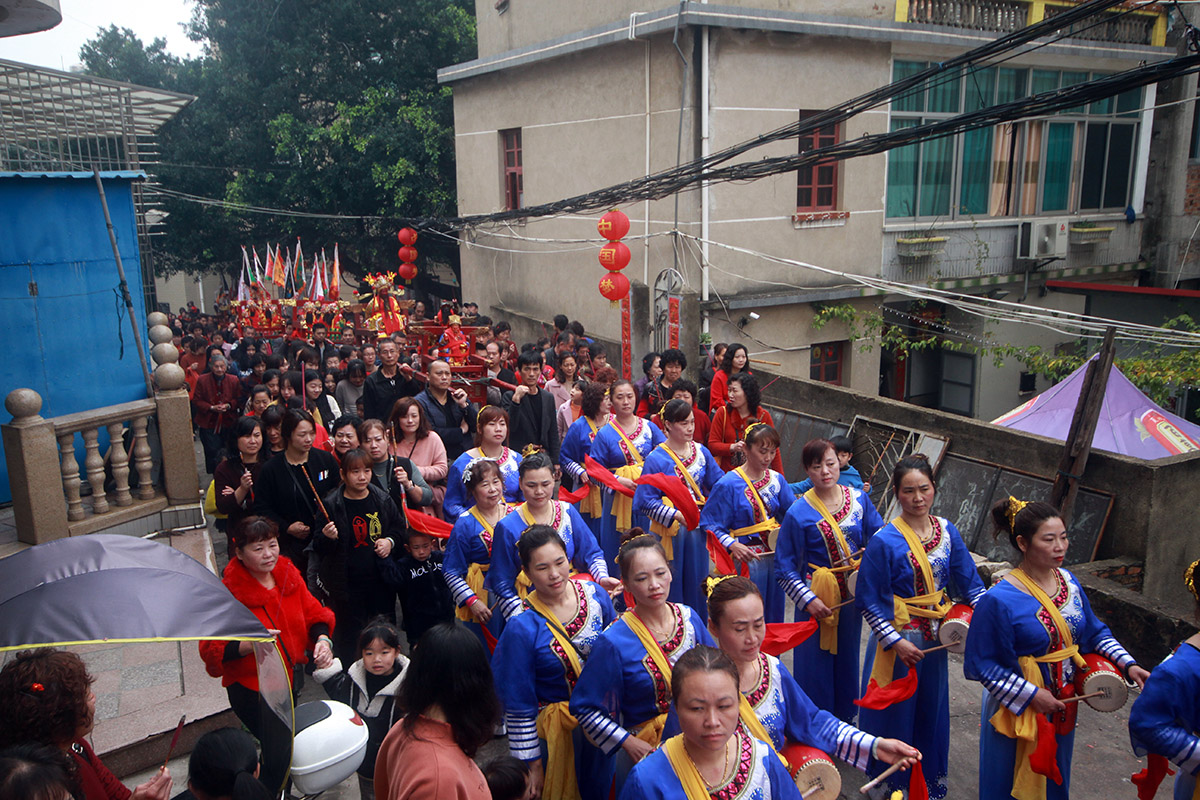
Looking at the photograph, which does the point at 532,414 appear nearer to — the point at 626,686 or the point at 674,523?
the point at 674,523

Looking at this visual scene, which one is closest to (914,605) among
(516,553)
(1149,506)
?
(516,553)

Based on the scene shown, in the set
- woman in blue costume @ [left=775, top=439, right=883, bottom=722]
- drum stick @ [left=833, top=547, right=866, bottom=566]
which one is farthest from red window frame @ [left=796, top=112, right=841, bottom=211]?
drum stick @ [left=833, top=547, right=866, bottom=566]

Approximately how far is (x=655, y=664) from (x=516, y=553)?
4.40ft

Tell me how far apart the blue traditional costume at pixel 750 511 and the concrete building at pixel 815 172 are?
20.5ft

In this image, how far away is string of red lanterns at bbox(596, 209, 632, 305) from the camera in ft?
37.0

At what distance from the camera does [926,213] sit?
14.5 meters

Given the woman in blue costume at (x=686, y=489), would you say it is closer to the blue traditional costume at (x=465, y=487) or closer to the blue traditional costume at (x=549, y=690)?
the blue traditional costume at (x=465, y=487)

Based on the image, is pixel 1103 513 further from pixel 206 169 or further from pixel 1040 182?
pixel 206 169

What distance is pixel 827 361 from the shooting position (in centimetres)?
1422

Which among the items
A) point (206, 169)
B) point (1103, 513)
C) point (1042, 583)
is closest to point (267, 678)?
point (1042, 583)

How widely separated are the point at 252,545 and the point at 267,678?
0.92 meters

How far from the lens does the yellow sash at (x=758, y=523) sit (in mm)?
5113

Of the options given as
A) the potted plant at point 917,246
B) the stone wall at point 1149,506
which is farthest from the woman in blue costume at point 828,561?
the potted plant at point 917,246

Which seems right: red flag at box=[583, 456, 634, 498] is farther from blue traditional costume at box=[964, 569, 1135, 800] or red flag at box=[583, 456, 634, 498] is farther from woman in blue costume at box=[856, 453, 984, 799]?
blue traditional costume at box=[964, 569, 1135, 800]
